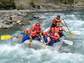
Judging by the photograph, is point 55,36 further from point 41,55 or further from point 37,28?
point 41,55

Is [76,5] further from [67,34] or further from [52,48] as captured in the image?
[52,48]

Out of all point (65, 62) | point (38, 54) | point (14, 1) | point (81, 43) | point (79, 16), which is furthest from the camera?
point (14, 1)

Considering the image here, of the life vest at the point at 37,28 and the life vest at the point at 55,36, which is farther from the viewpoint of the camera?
the life vest at the point at 37,28

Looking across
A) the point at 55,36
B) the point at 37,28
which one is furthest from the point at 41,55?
the point at 37,28

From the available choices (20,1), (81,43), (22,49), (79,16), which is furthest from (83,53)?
(20,1)

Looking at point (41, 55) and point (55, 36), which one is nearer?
point (41, 55)

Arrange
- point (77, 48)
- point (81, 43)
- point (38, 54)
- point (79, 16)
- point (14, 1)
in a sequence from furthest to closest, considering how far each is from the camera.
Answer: point (14, 1) < point (79, 16) < point (81, 43) < point (77, 48) < point (38, 54)

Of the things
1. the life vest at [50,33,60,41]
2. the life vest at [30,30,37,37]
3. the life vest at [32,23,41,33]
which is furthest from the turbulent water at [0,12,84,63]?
the life vest at [32,23,41,33]

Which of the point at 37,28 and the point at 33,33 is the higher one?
the point at 37,28

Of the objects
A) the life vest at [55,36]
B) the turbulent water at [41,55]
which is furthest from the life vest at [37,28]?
the turbulent water at [41,55]

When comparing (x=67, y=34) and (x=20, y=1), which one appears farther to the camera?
(x=20, y=1)

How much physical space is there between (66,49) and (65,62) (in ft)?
5.15

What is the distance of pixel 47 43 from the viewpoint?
545 inches

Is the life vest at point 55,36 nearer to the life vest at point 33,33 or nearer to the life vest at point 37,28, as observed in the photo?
the life vest at point 37,28
